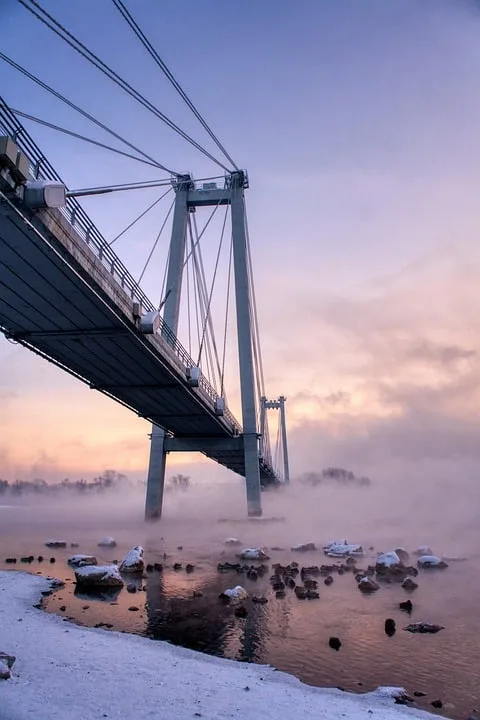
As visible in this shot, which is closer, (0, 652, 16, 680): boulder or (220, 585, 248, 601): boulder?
(0, 652, 16, 680): boulder

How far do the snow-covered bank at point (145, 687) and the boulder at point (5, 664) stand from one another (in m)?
0.10

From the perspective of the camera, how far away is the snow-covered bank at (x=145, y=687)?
6371mm

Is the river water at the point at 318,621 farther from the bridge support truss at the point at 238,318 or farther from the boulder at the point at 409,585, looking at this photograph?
the bridge support truss at the point at 238,318

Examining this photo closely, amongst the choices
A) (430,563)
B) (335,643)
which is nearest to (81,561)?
(335,643)

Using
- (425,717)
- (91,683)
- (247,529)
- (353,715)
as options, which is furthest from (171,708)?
(247,529)

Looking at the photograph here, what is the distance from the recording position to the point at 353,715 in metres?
6.41

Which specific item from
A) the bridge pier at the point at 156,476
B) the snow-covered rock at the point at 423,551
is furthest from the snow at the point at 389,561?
the bridge pier at the point at 156,476

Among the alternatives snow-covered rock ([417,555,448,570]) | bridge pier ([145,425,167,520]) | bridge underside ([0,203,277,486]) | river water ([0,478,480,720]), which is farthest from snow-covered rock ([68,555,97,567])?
bridge pier ([145,425,167,520])

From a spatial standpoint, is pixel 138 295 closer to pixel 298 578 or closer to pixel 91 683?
pixel 298 578

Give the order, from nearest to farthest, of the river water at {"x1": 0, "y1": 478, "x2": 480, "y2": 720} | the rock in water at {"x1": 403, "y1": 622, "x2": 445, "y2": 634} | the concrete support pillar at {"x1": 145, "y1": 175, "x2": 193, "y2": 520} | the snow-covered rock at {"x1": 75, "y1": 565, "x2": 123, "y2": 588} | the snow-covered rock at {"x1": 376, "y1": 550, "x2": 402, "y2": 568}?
the river water at {"x1": 0, "y1": 478, "x2": 480, "y2": 720}
the rock in water at {"x1": 403, "y1": 622, "x2": 445, "y2": 634}
the snow-covered rock at {"x1": 75, "y1": 565, "x2": 123, "y2": 588}
the snow-covered rock at {"x1": 376, "y1": 550, "x2": 402, "y2": 568}
the concrete support pillar at {"x1": 145, "y1": 175, "x2": 193, "y2": 520}

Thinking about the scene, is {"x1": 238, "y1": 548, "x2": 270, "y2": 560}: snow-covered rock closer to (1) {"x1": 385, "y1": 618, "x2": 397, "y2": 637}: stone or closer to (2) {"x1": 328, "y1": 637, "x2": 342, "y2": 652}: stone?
(1) {"x1": 385, "y1": 618, "x2": 397, "y2": 637}: stone

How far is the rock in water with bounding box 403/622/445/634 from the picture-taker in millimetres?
10898

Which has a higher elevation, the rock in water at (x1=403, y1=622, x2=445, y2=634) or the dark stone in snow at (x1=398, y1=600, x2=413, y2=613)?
the dark stone in snow at (x1=398, y1=600, x2=413, y2=613)

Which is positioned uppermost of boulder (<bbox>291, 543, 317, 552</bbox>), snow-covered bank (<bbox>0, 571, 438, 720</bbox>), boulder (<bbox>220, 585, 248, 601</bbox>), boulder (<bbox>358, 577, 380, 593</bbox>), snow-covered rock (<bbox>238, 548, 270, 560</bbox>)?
boulder (<bbox>291, 543, 317, 552</bbox>)
